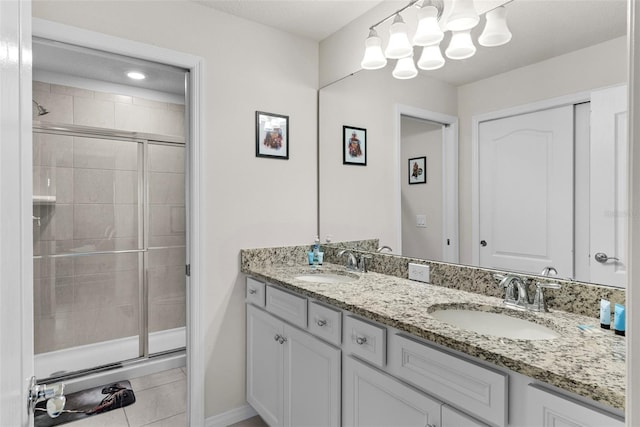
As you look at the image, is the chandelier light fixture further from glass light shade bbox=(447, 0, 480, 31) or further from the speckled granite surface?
the speckled granite surface

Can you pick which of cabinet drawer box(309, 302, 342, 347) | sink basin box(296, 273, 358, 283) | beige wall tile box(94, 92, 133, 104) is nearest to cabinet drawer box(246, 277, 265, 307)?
sink basin box(296, 273, 358, 283)

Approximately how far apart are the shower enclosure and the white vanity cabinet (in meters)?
1.48

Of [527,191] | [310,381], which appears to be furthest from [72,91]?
[527,191]

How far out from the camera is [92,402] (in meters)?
2.41

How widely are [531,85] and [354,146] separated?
1125 millimetres

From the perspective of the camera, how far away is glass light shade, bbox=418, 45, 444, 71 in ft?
5.84

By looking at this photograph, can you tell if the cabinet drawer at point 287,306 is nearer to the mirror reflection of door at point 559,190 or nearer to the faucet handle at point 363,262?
the faucet handle at point 363,262

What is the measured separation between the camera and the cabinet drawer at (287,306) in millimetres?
1706

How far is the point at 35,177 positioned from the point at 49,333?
121 centimetres

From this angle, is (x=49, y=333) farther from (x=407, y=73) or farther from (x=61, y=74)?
(x=407, y=73)

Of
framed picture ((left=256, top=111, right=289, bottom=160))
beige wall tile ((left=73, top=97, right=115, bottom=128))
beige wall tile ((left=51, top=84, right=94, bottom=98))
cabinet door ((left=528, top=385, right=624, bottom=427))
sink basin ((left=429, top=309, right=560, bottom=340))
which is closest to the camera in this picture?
cabinet door ((left=528, top=385, right=624, bottom=427))

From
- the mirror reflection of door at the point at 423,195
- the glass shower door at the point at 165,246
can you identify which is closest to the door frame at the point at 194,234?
the mirror reflection of door at the point at 423,195

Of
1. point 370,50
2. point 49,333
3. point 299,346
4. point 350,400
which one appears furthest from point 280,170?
point 49,333

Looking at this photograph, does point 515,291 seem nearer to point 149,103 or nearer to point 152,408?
point 152,408
